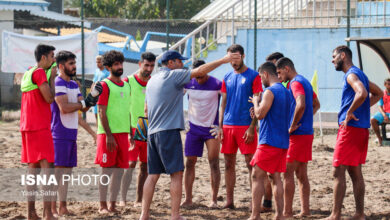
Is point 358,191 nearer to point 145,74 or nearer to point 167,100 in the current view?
point 167,100

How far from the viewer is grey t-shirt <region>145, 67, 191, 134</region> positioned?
261 inches

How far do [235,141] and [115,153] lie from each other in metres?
1.52

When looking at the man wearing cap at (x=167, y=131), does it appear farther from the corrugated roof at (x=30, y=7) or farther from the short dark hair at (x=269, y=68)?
the corrugated roof at (x=30, y=7)

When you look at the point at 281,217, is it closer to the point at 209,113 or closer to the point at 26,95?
the point at 209,113

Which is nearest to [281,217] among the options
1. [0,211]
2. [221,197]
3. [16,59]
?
[221,197]

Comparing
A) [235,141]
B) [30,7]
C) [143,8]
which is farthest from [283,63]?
[143,8]

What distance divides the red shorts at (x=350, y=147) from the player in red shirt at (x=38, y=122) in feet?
10.3

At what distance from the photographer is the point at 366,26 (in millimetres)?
15812

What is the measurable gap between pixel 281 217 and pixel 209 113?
189 cm

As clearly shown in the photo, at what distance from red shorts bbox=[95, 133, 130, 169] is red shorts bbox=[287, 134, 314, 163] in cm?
194

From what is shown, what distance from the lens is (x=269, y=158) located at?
663 cm

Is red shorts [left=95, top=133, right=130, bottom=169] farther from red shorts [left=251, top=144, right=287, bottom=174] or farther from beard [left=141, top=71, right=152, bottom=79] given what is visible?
red shorts [left=251, top=144, right=287, bottom=174]

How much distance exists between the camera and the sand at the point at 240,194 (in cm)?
736

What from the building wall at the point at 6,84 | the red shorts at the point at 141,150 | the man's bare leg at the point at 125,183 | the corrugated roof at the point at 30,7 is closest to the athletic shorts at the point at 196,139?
the red shorts at the point at 141,150
